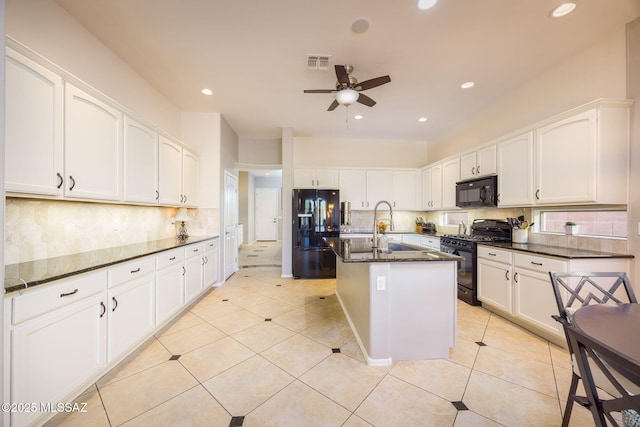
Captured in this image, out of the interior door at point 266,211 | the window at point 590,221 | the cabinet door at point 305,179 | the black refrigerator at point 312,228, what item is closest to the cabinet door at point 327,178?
the cabinet door at point 305,179

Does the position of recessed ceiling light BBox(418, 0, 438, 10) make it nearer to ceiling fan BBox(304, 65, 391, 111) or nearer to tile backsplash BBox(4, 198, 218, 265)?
ceiling fan BBox(304, 65, 391, 111)

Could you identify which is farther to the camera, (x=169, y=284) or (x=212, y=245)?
(x=212, y=245)

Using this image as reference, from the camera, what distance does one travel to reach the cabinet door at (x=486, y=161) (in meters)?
3.24

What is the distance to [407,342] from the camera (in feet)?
6.60

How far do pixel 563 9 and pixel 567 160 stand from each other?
1339 millimetres

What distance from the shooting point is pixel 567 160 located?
2342 millimetres

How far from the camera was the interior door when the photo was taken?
966 centimetres

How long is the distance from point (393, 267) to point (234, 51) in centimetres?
271

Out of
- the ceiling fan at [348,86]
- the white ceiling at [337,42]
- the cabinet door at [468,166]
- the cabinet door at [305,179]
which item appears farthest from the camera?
the cabinet door at [305,179]

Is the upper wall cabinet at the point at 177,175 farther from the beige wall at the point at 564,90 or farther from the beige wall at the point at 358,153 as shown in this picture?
the beige wall at the point at 564,90

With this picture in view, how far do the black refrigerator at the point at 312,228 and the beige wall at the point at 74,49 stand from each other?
2678 mm

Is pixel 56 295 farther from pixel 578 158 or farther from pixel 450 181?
pixel 450 181

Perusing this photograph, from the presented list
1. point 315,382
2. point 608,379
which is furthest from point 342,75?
point 315,382

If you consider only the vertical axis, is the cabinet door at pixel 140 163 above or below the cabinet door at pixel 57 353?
above
